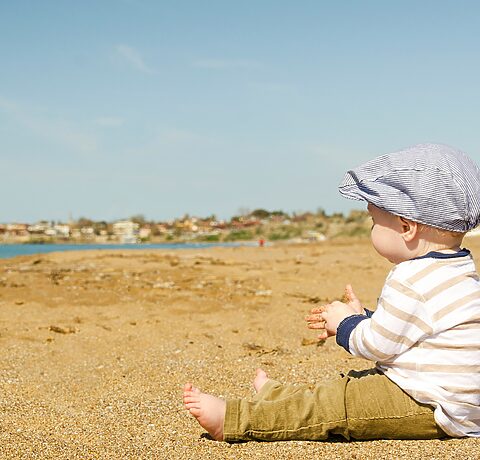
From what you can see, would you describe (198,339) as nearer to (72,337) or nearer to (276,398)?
(72,337)

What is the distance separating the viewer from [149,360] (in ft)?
10.6

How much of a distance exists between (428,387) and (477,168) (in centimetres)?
74

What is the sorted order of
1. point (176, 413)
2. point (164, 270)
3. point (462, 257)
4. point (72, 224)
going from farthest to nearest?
1. point (72, 224)
2. point (164, 270)
3. point (176, 413)
4. point (462, 257)

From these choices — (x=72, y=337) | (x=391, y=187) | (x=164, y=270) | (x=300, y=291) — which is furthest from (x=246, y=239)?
(x=391, y=187)

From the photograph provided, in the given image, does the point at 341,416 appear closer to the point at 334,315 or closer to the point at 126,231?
the point at 334,315

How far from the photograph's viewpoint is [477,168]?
2.01 meters

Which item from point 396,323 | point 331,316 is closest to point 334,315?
point 331,316

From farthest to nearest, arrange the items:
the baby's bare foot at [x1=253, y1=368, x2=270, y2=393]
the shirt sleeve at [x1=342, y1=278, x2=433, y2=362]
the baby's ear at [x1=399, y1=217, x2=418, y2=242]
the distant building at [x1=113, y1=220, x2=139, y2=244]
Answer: the distant building at [x1=113, y1=220, x2=139, y2=244] → the baby's bare foot at [x1=253, y1=368, x2=270, y2=393] → the baby's ear at [x1=399, y1=217, x2=418, y2=242] → the shirt sleeve at [x1=342, y1=278, x2=433, y2=362]

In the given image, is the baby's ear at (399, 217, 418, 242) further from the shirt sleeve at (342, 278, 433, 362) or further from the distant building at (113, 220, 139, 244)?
the distant building at (113, 220, 139, 244)

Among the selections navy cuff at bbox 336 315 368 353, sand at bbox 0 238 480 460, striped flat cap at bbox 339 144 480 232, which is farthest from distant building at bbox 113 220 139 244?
striped flat cap at bbox 339 144 480 232

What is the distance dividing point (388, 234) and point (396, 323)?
33 centimetres

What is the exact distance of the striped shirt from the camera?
1.87m

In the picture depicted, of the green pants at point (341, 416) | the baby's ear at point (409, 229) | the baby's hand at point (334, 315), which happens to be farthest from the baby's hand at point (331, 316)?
the baby's ear at point (409, 229)

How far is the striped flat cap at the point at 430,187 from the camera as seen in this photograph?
192 centimetres
